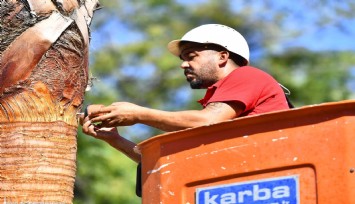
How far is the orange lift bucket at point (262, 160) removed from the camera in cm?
400

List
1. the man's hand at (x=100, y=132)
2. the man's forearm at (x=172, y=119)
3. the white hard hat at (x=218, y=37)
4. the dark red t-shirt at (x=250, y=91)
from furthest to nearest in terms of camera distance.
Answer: the white hard hat at (x=218, y=37)
the man's hand at (x=100, y=132)
the dark red t-shirt at (x=250, y=91)
the man's forearm at (x=172, y=119)

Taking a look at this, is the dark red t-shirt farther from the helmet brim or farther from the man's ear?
the helmet brim

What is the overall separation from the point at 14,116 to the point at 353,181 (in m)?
1.87

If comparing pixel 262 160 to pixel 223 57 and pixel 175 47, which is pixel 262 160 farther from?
pixel 175 47

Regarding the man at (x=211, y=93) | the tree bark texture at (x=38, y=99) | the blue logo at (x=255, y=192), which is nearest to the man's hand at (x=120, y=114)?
the man at (x=211, y=93)

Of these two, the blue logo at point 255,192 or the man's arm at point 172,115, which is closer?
the blue logo at point 255,192

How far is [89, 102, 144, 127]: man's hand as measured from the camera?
487 cm

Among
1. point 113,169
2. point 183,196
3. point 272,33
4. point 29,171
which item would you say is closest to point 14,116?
point 29,171

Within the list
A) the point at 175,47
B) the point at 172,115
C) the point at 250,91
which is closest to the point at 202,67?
the point at 175,47

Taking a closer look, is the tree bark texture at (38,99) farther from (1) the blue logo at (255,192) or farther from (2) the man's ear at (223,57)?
(1) the blue logo at (255,192)

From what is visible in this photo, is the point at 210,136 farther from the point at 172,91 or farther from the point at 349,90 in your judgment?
the point at 172,91

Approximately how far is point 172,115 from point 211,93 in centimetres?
40

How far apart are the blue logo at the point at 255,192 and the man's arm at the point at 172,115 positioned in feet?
1.93

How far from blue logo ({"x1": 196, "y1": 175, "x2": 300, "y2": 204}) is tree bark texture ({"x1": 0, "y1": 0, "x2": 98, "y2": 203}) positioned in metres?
0.99
